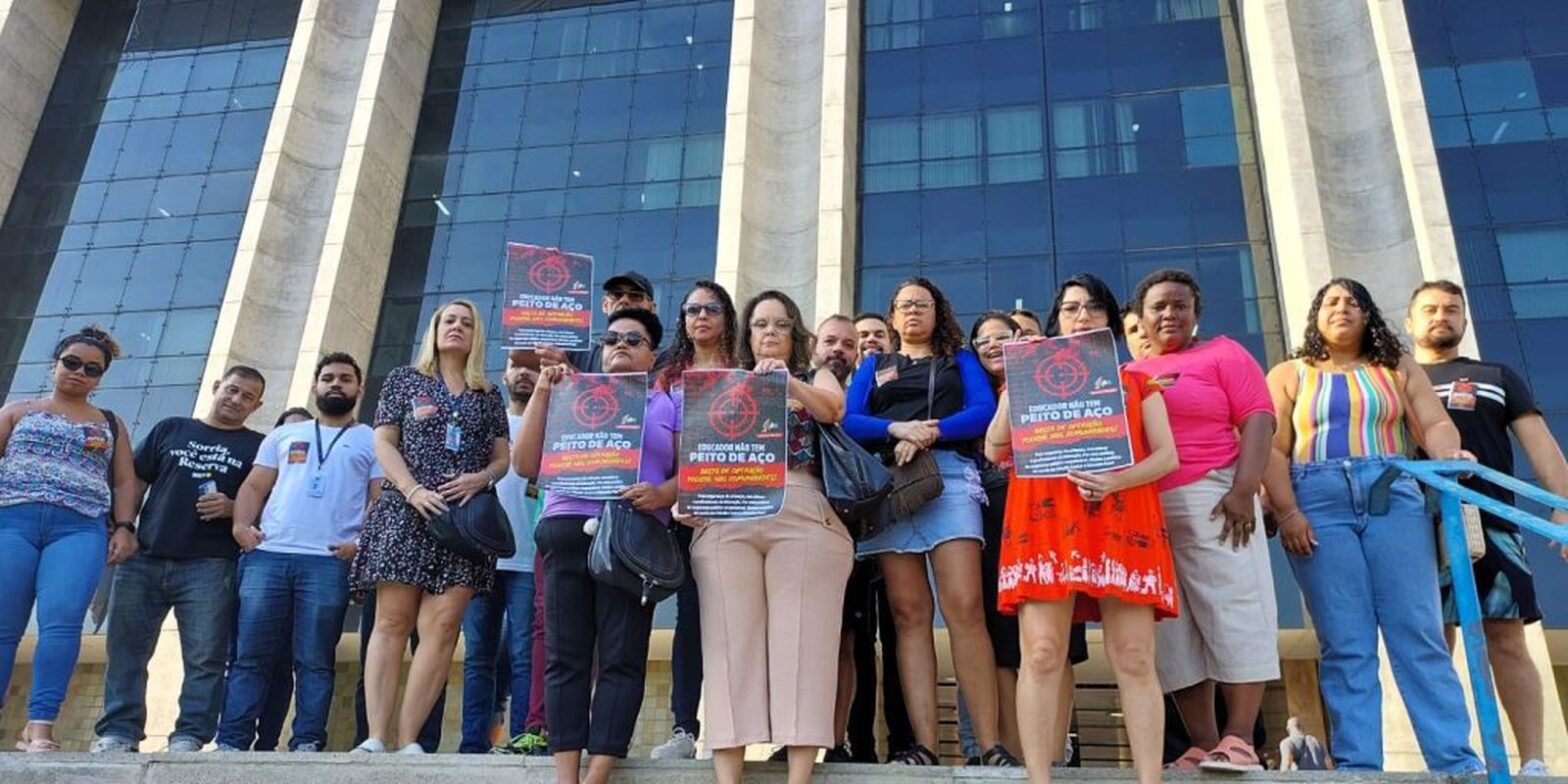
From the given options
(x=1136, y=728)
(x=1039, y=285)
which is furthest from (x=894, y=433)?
(x=1039, y=285)

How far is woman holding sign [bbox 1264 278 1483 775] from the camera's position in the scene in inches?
173

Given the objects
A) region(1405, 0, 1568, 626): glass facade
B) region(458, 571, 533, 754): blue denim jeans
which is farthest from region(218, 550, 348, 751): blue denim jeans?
region(1405, 0, 1568, 626): glass facade

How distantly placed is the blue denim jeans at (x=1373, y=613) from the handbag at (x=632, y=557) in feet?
8.71

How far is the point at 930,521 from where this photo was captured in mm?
4789

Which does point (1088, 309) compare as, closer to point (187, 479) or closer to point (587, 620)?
point (587, 620)

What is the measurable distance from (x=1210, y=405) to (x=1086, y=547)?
47.4 inches

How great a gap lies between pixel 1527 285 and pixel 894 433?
46.1ft

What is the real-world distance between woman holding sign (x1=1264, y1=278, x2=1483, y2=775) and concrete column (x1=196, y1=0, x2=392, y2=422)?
14269mm

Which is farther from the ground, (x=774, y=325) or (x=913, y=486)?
(x=774, y=325)

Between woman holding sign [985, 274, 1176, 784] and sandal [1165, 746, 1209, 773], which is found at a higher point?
woman holding sign [985, 274, 1176, 784]

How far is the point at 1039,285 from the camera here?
652 inches

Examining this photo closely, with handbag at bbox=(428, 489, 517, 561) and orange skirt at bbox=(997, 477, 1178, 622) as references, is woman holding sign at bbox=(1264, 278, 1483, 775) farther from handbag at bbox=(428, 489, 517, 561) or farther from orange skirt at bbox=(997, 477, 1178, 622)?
handbag at bbox=(428, 489, 517, 561)

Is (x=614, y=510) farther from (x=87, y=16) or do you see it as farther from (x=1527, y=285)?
(x=87, y=16)

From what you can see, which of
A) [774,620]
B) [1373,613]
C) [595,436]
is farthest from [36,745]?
[1373,613]
